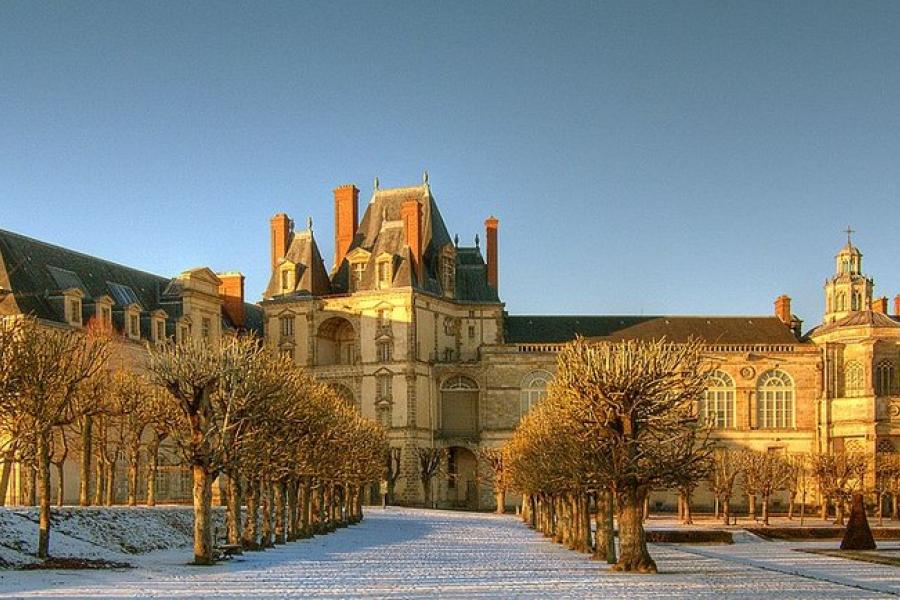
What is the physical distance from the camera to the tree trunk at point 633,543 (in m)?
30.6

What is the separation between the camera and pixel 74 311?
5897 centimetres

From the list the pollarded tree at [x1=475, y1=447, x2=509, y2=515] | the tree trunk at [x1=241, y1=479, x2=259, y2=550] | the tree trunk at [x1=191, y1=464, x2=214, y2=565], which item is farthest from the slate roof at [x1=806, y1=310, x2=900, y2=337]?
the tree trunk at [x1=191, y1=464, x2=214, y2=565]

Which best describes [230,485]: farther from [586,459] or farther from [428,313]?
[428,313]

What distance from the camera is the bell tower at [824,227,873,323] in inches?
3292

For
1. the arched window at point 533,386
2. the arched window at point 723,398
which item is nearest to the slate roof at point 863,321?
the arched window at point 723,398

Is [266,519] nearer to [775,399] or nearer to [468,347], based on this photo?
[468,347]

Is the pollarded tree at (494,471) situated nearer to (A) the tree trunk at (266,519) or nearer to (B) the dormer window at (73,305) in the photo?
(B) the dormer window at (73,305)

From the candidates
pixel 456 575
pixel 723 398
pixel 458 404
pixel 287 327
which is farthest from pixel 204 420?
Result: pixel 723 398

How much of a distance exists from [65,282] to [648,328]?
127ft

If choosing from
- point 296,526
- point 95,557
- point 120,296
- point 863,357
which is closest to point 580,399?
point 95,557

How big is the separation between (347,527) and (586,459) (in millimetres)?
24383

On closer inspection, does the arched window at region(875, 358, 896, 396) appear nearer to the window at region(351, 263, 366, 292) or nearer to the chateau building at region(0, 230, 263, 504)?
the window at region(351, 263, 366, 292)

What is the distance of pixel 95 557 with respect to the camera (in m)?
31.8

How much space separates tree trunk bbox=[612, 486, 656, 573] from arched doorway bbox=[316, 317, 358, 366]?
51.1 meters
